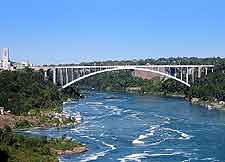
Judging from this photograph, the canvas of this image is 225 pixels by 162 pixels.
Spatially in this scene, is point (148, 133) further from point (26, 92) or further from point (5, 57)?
point (5, 57)

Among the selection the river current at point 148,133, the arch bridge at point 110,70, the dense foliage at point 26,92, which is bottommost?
the river current at point 148,133

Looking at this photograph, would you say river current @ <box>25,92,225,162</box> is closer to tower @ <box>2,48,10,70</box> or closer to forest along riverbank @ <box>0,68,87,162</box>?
forest along riverbank @ <box>0,68,87,162</box>

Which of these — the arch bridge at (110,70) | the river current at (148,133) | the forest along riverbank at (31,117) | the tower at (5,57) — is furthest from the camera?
the tower at (5,57)

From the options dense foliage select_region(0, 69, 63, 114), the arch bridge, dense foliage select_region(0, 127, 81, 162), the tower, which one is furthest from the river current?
the tower

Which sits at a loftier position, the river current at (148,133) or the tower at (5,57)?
the tower at (5,57)

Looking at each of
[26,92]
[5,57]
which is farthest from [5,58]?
[26,92]

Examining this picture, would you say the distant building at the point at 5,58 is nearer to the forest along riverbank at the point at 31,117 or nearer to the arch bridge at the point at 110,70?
the arch bridge at the point at 110,70

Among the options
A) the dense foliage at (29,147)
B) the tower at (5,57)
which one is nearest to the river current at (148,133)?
the dense foliage at (29,147)
